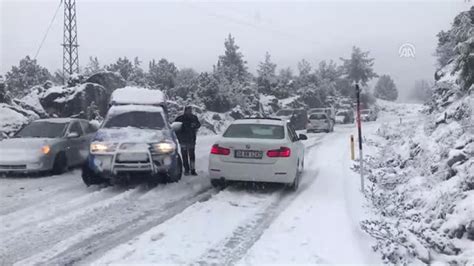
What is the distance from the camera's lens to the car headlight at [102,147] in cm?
939

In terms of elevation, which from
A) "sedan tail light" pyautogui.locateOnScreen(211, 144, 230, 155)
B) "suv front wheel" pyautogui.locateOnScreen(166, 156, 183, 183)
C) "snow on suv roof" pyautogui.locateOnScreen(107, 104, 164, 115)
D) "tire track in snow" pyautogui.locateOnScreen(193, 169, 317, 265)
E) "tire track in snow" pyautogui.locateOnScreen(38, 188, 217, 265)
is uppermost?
"snow on suv roof" pyautogui.locateOnScreen(107, 104, 164, 115)

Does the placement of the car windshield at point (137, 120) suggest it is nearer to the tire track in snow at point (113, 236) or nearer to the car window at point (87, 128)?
the tire track in snow at point (113, 236)

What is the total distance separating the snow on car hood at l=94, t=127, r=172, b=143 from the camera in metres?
9.59

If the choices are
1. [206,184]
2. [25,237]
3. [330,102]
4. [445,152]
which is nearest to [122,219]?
[25,237]

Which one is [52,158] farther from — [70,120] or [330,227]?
[330,227]

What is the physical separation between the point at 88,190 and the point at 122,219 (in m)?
2.66

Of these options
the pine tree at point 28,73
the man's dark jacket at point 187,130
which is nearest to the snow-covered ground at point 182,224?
the man's dark jacket at point 187,130

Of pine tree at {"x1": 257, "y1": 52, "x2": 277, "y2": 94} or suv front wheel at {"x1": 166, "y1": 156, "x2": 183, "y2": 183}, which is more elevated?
pine tree at {"x1": 257, "y1": 52, "x2": 277, "y2": 94}

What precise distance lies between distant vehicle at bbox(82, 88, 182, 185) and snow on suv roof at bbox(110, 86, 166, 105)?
1.94 metres

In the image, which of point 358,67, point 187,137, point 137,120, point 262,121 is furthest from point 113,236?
point 358,67

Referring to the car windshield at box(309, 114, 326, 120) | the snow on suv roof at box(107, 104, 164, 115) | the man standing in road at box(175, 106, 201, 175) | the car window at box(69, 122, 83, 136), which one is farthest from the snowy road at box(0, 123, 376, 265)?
the car windshield at box(309, 114, 326, 120)

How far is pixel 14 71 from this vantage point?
41250mm

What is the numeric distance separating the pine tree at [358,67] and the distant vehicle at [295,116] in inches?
962

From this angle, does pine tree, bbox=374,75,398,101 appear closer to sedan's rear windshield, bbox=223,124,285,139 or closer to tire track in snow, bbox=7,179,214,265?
sedan's rear windshield, bbox=223,124,285,139
